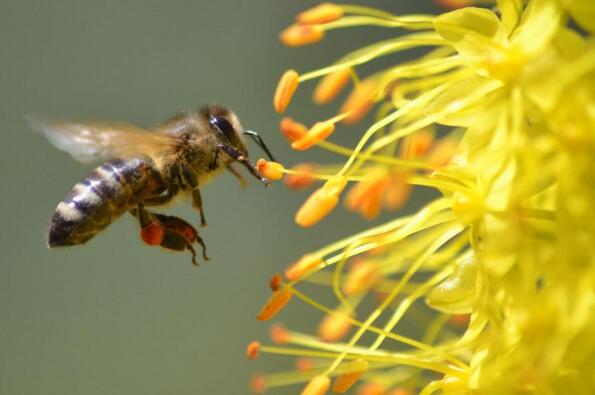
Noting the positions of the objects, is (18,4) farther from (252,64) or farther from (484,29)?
(484,29)

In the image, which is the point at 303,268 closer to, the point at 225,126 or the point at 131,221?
the point at 225,126

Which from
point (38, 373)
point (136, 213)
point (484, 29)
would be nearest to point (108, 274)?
point (38, 373)

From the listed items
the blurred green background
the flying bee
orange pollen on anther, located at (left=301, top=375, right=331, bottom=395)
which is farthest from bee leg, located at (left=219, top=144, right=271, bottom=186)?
the blurred green background

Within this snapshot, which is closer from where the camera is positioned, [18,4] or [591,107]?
[591,107]

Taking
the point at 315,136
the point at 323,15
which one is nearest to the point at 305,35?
the point at 323,15

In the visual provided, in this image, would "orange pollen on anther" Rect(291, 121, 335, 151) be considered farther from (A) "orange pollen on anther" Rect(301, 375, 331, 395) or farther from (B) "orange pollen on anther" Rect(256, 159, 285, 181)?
(A) "orange pollen on anther" Rect(301, 375, 331, 395)

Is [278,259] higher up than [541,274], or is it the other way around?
[541,274]

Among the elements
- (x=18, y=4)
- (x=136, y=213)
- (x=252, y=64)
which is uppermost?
(x=18, y=4)

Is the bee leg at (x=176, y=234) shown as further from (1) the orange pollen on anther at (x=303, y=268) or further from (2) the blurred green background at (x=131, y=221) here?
(2) the blurred green background at (x=131, y=221)
